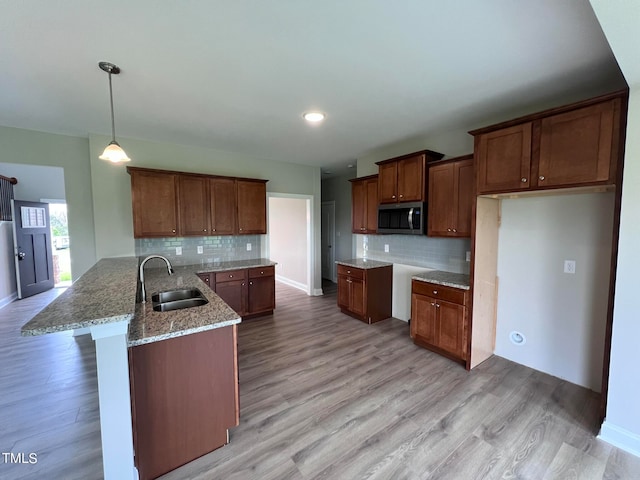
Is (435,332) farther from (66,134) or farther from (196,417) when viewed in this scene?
(66,134)

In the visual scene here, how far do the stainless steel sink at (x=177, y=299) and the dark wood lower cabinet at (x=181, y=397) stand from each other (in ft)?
1.92

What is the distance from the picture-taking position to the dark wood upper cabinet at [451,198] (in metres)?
3.01

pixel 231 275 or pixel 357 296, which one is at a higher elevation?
pixel 231 275

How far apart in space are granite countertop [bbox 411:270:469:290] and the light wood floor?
860mm

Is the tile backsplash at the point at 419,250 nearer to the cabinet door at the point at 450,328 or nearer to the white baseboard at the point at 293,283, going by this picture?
the cabinet door at the point at 450,328

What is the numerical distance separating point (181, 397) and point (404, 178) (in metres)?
3.31

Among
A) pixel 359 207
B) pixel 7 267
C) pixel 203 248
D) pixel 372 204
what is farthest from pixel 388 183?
pixel 7 267

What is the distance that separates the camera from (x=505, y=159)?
244cm

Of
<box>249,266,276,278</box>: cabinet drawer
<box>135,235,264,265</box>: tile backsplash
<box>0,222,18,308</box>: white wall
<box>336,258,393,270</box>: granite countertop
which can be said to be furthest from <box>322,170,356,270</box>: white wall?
<box>0,222,18,308</box>: white wall

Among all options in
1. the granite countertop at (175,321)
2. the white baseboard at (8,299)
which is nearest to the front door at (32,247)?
the white baseboard at (8,299)

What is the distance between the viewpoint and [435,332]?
3084mm

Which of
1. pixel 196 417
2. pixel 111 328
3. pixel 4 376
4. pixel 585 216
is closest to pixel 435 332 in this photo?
pixel 585 216

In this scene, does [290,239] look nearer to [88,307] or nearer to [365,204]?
[365,204]

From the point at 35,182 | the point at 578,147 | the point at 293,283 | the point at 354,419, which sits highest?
the point at 35,182
